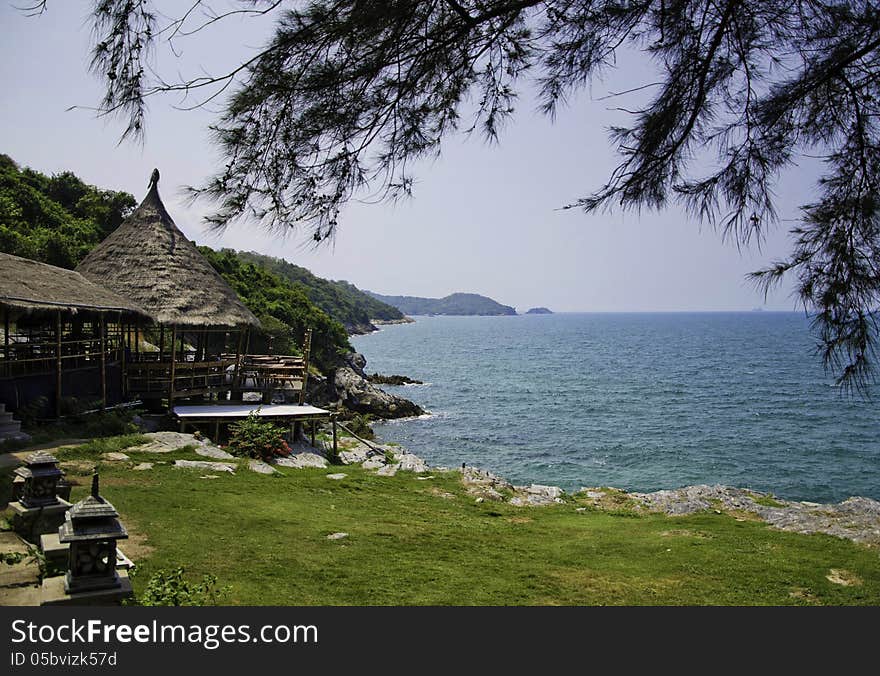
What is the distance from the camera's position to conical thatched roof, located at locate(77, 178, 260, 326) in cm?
1599

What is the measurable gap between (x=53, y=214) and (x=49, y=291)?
26.3 m

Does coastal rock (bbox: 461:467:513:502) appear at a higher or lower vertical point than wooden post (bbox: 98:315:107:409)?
lower

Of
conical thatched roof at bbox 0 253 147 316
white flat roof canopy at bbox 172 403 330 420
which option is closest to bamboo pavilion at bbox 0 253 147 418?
conical thatched roof at bbox 0 253 147 316

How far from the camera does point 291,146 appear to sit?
14.9ft

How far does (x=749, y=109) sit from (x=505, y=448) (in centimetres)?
2327

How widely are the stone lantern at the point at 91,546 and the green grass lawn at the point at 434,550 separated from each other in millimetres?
769

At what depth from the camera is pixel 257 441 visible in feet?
44.6

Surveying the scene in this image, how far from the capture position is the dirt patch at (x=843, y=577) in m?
7.47

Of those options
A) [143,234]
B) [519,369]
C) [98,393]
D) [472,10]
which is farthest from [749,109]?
[519,369]

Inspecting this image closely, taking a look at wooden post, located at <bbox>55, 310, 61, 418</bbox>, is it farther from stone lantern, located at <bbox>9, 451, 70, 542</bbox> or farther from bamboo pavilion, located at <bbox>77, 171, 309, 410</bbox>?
stone lantern, located at <bbox>9, 451, 70, 542</bbox>

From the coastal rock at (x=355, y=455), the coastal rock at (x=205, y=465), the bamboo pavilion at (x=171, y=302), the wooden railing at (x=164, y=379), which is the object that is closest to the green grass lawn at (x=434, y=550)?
the coastal rock at (x=205, y=465)

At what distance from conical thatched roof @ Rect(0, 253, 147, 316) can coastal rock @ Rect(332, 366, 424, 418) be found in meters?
19.5

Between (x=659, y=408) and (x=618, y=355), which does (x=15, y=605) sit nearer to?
(x=659, y=408)

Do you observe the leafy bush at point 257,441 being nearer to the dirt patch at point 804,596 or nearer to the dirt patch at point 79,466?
the dirt patch at point 79,466
